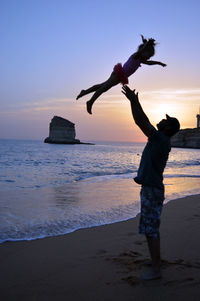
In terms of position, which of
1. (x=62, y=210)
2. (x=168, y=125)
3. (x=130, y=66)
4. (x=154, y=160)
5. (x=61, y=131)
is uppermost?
(x=61, y=131)

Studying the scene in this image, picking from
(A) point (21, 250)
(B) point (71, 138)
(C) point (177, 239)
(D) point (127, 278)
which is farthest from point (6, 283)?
(B) point (71, 138)

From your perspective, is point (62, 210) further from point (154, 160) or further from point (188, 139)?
point (188, 139)

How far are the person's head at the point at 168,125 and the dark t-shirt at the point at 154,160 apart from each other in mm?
72

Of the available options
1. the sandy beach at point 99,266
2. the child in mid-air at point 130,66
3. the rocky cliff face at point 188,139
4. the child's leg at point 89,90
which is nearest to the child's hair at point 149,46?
the child in mid-air at point 130,66

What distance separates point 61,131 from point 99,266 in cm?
12020

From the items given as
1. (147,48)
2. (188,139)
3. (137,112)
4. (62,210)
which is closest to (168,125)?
(137,112)

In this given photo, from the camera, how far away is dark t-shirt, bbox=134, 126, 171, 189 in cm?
326

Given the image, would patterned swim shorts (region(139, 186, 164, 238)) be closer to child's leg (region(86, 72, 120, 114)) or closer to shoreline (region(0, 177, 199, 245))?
child's leg (region(86, 72, 120, 114))

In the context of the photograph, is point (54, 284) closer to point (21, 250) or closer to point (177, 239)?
point (21, 250)

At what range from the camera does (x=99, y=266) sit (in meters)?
3.80

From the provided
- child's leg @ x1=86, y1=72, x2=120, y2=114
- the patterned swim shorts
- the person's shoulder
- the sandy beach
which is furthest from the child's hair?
the sandy beach

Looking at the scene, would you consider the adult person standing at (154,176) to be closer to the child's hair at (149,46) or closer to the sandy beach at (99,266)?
the sandy beach at (99,266)

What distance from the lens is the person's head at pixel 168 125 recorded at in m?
3.31

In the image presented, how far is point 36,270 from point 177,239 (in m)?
2.46
